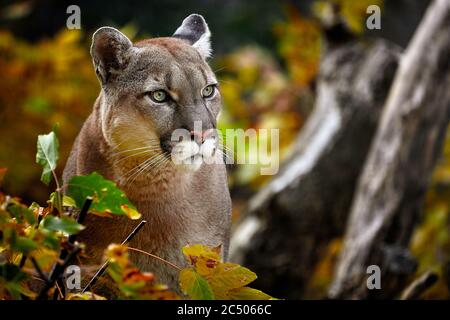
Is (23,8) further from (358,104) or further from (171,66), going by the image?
(171,66)


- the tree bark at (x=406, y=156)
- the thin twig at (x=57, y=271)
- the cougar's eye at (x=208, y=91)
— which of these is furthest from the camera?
the tree bark at (x=406, y=156)

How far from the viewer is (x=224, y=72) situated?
15.0 metres

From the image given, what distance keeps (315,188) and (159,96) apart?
182 inches

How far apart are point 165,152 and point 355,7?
19.8 ft

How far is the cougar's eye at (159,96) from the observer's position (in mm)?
4480

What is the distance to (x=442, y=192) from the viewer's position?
35.5 feet

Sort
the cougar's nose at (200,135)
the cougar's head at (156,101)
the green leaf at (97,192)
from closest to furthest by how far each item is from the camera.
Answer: the green leaf at (97,192) → the cougar's nose at (200,135) → the cougar's head at (156,101)

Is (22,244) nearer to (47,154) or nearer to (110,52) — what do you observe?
(47,154)

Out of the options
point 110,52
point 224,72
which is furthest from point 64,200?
point 224,72

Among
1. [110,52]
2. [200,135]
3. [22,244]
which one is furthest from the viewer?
[110,52]

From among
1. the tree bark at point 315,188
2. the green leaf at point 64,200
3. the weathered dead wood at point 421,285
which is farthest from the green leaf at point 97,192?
the tree bark at point 315,188

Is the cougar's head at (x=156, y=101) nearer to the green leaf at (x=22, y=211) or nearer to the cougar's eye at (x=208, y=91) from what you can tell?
the cougar's eye at (x=208, y=91)

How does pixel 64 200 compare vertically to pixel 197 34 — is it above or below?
below

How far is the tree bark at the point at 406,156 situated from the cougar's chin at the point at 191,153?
11.7 ft
